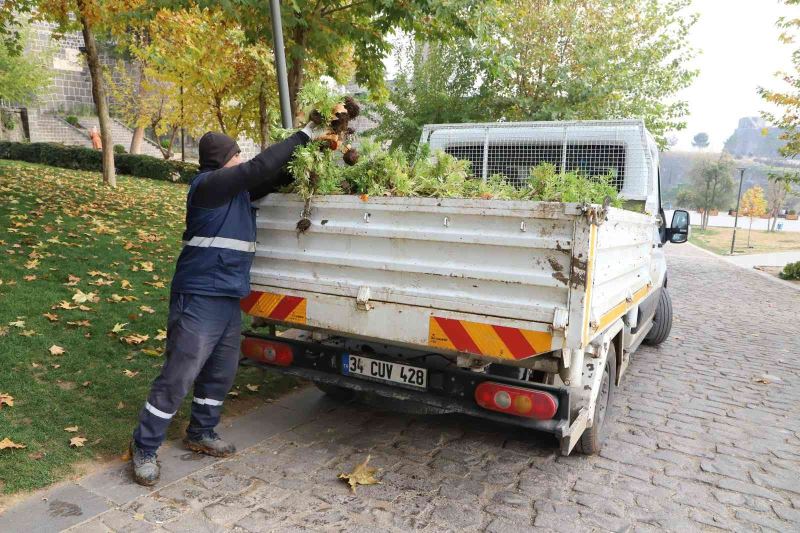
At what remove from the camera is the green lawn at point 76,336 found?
133 inches

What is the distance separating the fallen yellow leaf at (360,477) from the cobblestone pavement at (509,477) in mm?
45

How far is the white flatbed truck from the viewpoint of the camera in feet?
8.89

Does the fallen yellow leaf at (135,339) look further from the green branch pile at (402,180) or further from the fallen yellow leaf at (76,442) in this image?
the green branch pile at (402,180)

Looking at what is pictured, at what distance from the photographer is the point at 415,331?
305 cm

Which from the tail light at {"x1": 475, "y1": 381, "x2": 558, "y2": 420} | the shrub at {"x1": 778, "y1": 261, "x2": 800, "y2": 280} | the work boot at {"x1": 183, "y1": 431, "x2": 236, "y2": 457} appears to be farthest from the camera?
the shrub at {"x1": 778, "y1": 261, "x2": 800, "y2": 280}

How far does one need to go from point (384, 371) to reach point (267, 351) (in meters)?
0.84

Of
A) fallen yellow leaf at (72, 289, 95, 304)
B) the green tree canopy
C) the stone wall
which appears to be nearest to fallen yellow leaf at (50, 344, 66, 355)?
fallen yellow leaf at (72, 289, 95, 304)

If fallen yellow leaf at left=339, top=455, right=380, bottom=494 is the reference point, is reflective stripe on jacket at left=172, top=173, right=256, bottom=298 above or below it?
above

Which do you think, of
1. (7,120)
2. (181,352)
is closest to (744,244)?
(181,352)

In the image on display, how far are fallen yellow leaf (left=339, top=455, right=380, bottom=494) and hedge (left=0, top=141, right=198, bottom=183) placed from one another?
17.7 m

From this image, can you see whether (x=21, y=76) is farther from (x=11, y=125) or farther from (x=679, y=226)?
(x=679, y=226)

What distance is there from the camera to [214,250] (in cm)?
321

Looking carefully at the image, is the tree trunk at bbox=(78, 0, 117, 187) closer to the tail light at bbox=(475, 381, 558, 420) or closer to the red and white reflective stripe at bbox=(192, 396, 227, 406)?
the red and white reflective stripe at bbox=(192, 396, 227, 406)

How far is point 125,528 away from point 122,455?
0.73 metres
